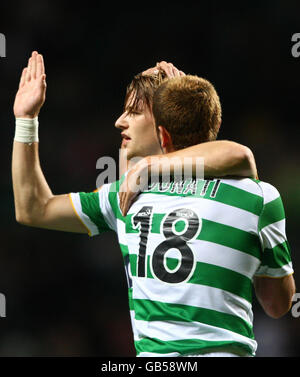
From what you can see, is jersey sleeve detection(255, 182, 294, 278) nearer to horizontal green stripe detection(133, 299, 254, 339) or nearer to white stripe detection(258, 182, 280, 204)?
white stripe detection(258, 182, 280, 204)

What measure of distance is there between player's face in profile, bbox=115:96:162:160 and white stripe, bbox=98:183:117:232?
20 centimetres

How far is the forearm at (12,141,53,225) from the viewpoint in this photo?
245 cm

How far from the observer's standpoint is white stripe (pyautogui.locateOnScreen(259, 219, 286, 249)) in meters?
2.00

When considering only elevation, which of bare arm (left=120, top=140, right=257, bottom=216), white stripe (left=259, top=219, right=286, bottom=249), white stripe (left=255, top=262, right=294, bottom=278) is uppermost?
bare arm (left=120, top=140, right=257, bottom=216)

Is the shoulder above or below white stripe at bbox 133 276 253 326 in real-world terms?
above

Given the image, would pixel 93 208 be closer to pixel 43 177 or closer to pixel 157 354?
pixel 43 177

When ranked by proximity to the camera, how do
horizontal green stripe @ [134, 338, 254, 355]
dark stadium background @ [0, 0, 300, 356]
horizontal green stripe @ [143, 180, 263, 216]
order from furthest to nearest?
1. dark stadium background @ [0, 0, 300, 356]
2. horizontal green stripe @ [143, 180, 263, 216]
3. horizontal green stripe @ [134, 338, 254, 355]

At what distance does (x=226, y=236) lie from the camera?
1956mm

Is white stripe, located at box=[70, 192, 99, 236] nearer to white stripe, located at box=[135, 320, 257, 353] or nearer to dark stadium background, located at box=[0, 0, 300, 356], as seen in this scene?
white stripe, located at box=[135, 320, 257, 353]

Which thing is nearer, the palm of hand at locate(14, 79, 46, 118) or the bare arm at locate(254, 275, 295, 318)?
the bare arm at locate(254, 275, 295, 318)

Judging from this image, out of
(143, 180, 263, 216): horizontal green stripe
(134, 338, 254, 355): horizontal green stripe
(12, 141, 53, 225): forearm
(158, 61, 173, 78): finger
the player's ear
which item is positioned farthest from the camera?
(158, 61, 173, 78): finger

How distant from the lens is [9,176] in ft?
18.3

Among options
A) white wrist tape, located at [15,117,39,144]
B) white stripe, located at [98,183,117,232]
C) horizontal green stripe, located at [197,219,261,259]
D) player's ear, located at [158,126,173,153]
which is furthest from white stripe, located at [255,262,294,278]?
white wrist tape, located at [15,117,39,144]

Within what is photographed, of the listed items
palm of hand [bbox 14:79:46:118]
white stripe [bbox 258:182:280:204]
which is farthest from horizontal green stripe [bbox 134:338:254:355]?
palm of hand [bbox 14:79:46:118]
